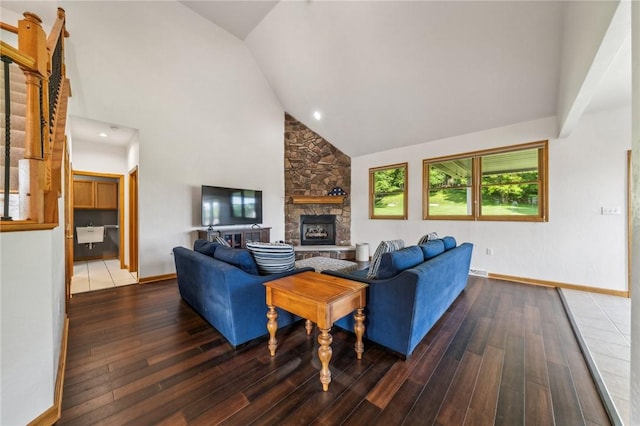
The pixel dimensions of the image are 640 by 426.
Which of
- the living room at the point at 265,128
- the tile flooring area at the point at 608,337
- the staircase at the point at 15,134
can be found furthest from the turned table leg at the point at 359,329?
the living room at the point at 265,128

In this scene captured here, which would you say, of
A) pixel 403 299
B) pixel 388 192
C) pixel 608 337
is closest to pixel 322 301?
pixel 403 299

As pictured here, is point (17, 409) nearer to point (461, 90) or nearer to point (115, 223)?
point (461, 90)

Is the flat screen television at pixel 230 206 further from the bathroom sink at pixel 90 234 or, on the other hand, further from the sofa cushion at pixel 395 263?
the sofa cushion at pixel 395 263

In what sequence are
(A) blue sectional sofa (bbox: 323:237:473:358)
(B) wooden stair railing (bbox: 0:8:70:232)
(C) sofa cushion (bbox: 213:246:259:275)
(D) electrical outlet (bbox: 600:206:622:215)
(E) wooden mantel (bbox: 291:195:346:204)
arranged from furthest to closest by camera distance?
(E) wooden mantel (bbox: 291:195:346:204) → (D) electrical outlet (bbox: 600:206:622:215) → (C) sofa cushion (bbox: 213:246:259:275) → (A) blue sectional sofa (bbox: 323:237:473:358) → (B) wooden stair railing (bbox: 0:8:70:232)

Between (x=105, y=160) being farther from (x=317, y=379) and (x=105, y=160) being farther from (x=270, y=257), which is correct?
(x=317, y=379)

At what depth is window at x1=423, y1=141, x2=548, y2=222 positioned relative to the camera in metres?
4.08

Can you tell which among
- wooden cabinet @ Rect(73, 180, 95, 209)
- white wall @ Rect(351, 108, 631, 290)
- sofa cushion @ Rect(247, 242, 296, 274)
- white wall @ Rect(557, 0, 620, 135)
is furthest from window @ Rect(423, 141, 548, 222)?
wooden cabinet @ Rect(73, 180, 95, 209)

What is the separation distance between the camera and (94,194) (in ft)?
19.1

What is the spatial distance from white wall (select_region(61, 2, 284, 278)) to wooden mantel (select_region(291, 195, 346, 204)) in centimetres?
107

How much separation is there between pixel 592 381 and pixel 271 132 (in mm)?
6196

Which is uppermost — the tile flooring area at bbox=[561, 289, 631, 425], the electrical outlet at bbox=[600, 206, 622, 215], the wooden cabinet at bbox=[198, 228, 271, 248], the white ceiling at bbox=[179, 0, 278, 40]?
the white ceiling at bbox=[179, 0, 278, 40]

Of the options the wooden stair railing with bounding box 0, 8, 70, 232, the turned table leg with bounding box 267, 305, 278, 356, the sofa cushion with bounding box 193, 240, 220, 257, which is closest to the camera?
the wooden stair railing with bounding box 0, 8, 70, 232

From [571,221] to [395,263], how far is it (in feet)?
12.0

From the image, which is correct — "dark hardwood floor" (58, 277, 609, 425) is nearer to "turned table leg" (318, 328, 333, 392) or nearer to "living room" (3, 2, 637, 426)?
"turned table leg" (318, 328, 333, 392)
